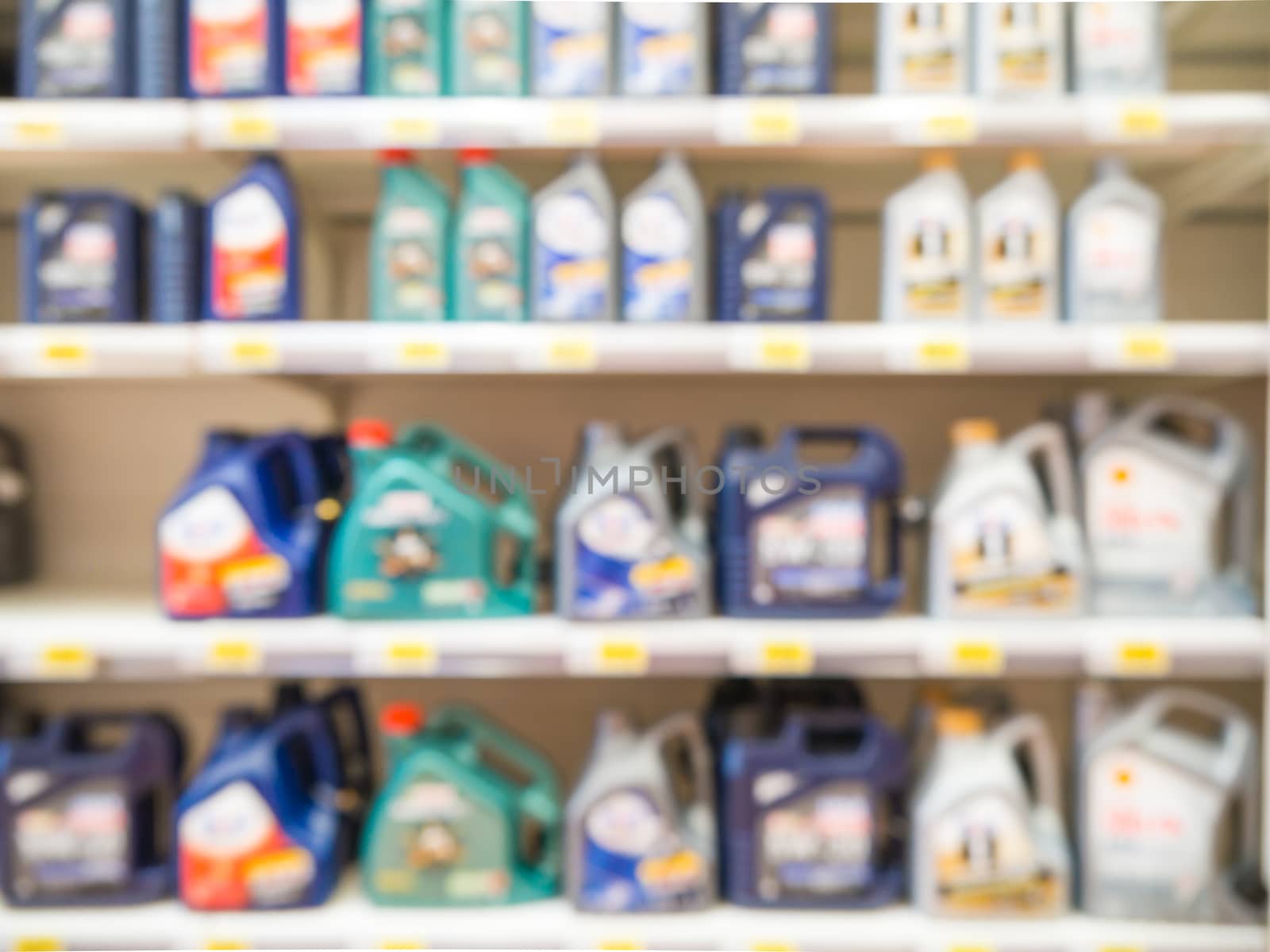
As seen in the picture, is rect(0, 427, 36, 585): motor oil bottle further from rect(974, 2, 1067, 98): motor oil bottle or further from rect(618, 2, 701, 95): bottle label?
rect(974, 2, 1067, 98): motor oil bottle

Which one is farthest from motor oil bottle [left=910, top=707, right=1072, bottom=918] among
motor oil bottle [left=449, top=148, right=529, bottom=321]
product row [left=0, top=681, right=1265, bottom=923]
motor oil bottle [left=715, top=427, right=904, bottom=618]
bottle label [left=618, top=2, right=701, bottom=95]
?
bottle label [left=618, top=2, right=701, bottom=95]

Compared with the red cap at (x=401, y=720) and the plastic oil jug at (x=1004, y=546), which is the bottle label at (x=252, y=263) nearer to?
the red cap at (x=401, y=720)

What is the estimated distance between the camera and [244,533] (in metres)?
1.62

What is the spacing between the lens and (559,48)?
1.60m

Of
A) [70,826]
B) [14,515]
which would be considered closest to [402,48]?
[14,515]

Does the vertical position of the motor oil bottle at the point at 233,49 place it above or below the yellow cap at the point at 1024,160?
above

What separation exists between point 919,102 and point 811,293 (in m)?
0.35

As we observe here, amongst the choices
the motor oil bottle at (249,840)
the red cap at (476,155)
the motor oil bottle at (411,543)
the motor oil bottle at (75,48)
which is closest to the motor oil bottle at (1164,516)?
the motor oil bottle at (411,543)

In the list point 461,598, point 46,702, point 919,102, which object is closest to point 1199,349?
point 919,102

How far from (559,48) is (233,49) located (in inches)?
21.9

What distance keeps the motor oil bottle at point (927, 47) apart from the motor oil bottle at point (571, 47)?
1.63ft

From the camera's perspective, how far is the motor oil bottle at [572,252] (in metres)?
1.62

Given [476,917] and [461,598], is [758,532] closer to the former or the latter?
[461,598]

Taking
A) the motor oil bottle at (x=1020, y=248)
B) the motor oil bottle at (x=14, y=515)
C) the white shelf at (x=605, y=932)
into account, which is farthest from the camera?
the motor oil bottle at (x=14, y=515)
